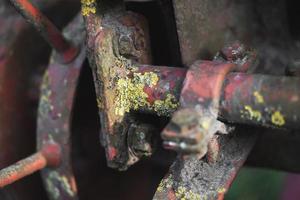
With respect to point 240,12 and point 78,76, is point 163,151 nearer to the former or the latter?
point 78,76

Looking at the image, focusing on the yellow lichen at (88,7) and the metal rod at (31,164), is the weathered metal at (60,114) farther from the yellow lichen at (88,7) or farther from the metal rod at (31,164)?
the yellow lichen at (88,7)

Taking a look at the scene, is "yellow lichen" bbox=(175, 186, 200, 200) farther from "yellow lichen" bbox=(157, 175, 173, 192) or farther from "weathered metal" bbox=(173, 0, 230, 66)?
"weathered metal" bbox=(173, 0, 230, 66)

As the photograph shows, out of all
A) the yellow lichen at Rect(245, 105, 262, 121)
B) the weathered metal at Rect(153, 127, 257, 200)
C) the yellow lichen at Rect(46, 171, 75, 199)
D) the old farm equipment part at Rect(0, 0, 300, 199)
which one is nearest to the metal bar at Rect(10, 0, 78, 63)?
the old farm equipment part at Rect(0, 0, 300, 199)

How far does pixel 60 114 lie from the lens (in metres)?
1.34

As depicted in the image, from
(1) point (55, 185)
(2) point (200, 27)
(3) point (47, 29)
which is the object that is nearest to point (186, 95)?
(2) point (200, 27)

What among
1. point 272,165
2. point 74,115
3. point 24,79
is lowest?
point 272,165

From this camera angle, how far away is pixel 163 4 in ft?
3.72

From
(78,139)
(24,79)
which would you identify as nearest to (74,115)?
(78,139)

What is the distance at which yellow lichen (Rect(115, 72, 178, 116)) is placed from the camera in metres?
1.02

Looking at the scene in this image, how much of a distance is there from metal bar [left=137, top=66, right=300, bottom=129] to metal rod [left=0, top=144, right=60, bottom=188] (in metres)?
0.41

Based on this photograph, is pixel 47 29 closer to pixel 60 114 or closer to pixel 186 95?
pixel 60 114

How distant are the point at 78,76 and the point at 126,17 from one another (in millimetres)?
279

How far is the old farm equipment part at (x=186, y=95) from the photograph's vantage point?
893mm

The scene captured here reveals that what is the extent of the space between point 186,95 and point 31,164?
50 cm
